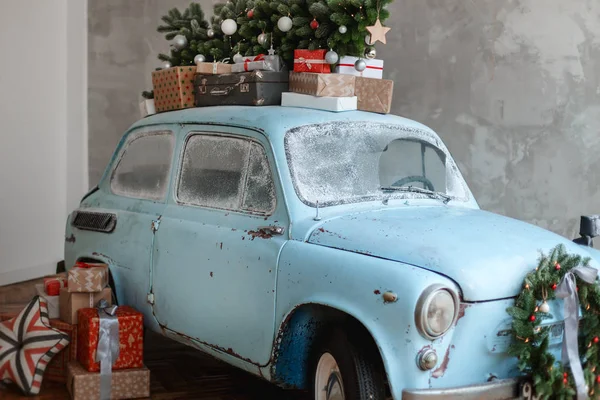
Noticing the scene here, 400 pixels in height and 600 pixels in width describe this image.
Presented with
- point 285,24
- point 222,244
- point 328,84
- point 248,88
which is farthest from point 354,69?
point 222,244

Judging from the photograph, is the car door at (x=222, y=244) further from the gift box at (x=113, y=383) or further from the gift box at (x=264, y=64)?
the gift box at (x=264, y=64)

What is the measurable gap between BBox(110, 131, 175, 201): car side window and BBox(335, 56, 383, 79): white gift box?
3.38ft

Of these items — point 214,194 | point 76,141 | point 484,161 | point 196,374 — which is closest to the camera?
point 214,194

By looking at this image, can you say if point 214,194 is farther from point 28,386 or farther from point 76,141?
point 76,141

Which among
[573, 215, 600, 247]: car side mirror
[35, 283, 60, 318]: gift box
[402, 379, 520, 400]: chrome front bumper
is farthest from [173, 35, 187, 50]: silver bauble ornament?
[402, 379, 520, 400]: chrome front bumper

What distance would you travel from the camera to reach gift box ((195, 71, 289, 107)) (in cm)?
436

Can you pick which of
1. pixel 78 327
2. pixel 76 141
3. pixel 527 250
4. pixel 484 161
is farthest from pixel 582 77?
pixel 76 141

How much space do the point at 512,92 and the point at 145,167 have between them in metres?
3.22

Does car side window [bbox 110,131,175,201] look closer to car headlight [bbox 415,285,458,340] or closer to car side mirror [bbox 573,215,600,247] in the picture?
car headlight [bbox 415,285,458,340]

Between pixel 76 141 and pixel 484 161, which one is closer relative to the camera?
pixel 484 161

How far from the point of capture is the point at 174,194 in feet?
14.0

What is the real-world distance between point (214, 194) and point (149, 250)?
55 centimetres

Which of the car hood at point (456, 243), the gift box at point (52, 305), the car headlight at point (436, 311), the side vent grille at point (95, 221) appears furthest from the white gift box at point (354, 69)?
the gift box at point (52, 305)

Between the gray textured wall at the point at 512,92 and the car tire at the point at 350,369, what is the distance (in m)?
3.55
